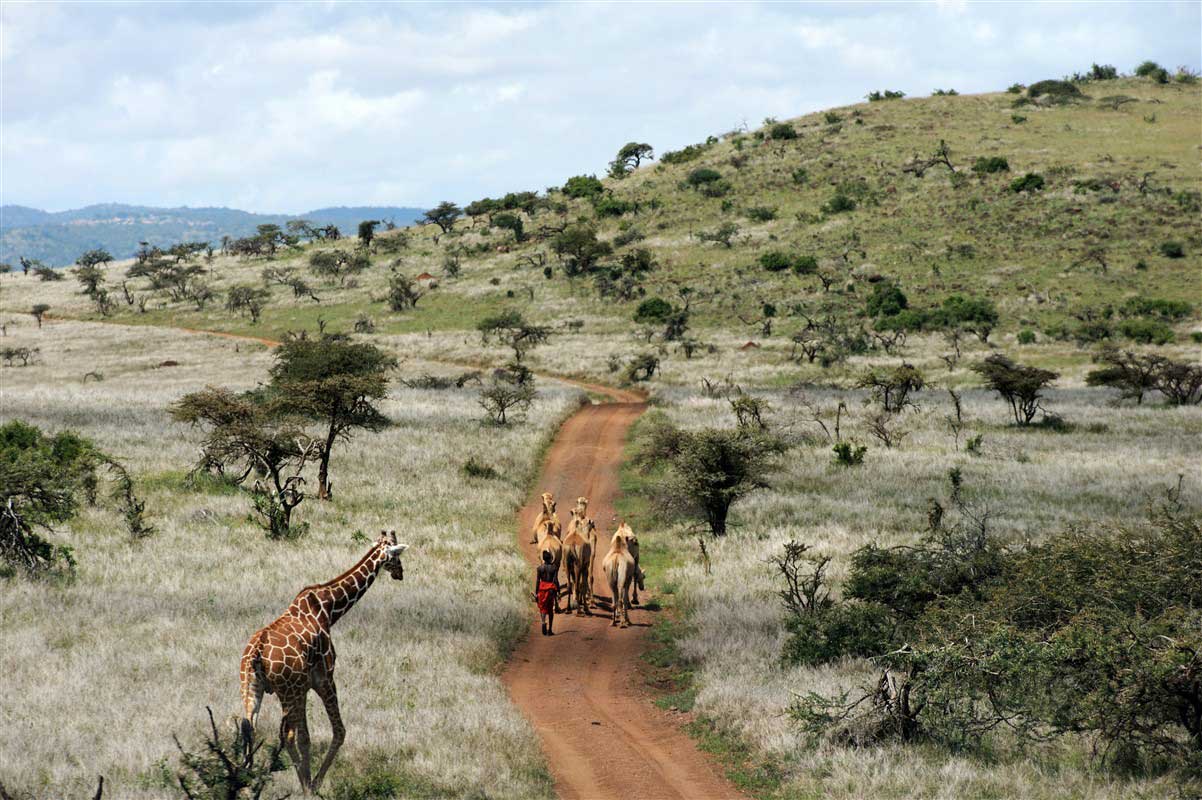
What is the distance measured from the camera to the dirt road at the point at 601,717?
11227mm

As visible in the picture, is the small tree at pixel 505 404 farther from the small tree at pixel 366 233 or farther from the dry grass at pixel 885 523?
the small tree at pixel 366 233

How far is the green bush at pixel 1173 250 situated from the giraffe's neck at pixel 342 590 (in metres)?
74.7

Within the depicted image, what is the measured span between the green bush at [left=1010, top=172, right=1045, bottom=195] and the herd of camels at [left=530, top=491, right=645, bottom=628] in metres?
76.3

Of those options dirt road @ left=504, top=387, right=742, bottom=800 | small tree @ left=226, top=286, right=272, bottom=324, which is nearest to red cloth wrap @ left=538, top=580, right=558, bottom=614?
dirt road @ left=504, top=387, right=742, bottom=800

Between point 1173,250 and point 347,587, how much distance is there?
75.2 m

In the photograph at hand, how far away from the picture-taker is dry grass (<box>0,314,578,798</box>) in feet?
35.0

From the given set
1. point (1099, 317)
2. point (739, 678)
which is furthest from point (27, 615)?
point (1099, 317)

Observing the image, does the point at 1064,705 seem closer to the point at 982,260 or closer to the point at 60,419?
the point at 60,419

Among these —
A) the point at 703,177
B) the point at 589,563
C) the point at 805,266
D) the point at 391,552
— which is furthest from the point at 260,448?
the point at 703,177

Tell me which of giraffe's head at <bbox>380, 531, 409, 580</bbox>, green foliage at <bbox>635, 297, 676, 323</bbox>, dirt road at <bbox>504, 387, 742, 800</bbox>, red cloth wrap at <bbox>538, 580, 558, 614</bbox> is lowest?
dirt road at <bbox>504, 387, 742, 800</bbox>

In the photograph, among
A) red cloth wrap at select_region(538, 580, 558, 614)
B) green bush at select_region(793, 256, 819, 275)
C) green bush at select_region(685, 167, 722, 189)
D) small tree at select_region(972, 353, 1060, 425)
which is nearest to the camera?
red cloth wrap at select_region(538, 580, 558, 614)

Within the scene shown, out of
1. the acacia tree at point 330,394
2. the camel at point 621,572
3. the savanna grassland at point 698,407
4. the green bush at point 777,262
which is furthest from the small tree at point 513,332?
the camel at point 621,572

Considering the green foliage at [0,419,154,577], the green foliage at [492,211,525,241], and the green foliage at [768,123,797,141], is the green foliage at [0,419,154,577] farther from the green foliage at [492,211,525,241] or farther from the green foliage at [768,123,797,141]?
the green foliage at [768,123,797,141]

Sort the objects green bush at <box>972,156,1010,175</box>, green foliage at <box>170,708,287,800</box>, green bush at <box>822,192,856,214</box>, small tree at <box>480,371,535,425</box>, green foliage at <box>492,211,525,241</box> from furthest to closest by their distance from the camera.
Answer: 1. green foliage at <box>492,211,525,241</box>
2. green bush at <box>972,156,1010,175</box>
3. green bush at <box>822,192,856,214</box>
4. small tree at <box>480,371,535,425</box>
5. green foliage at <box>170,708,287,800</box>
